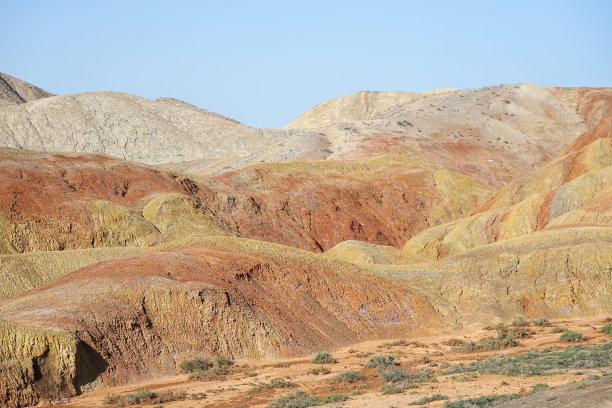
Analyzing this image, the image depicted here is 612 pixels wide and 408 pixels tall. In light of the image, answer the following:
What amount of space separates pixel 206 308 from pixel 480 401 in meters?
16.2

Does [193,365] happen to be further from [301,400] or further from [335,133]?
[335,133]

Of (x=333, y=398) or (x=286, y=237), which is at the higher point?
(x=286, y=237)

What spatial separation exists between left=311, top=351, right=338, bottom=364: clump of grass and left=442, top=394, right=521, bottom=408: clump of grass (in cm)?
1169


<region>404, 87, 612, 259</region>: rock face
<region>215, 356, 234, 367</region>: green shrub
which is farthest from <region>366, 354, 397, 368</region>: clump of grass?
<region>404, 87, 612, 259</region>: rock face

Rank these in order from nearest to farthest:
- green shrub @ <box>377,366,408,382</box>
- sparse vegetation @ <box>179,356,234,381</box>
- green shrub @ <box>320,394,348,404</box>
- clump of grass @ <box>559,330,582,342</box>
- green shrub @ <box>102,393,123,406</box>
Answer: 1. green shrub @ <box>320,394,348,404</box>
2. green shrub @ <box>102,393,123,406</box>
3. green shrub @ <box>377,366,408,382</box>
4. sparse vegetation @ <box>179,356,234,381</box>
5. clump of grass @ <box>559,330,582,342</box>

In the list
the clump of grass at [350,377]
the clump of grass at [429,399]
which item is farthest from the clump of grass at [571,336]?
the clump of grass at [429,399]

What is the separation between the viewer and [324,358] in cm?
3378

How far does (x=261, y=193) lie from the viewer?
7656 centimetres

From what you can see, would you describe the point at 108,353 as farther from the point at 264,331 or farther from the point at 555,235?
the point at 555,235

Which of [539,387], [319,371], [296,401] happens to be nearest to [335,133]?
[319,371]

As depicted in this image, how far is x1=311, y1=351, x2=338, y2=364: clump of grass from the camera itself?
33531 millimetres

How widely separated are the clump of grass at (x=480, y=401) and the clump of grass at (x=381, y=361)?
975cm

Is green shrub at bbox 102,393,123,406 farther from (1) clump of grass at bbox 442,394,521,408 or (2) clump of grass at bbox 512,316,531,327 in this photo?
(2) clump of grass at bbox 512,316,531,327

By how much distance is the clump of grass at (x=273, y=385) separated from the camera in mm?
28386
